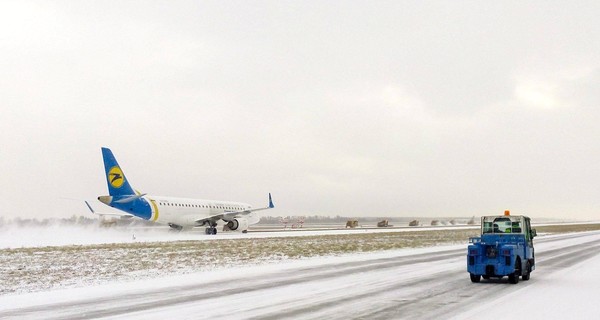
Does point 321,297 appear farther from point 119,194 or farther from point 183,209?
point 183,209

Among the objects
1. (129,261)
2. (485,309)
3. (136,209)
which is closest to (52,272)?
(129,261)

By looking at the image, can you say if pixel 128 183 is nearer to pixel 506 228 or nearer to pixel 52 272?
pixel 52 272

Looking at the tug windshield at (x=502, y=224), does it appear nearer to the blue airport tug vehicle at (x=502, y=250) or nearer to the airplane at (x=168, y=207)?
the blue airport tug vehicle at (x=502, y=250)

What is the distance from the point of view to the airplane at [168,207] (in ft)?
160

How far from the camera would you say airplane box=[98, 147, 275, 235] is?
160 ft

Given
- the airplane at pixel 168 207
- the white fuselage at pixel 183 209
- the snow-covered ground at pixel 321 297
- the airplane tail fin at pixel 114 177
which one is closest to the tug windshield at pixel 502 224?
the snow-covered ground at pixel 321 297

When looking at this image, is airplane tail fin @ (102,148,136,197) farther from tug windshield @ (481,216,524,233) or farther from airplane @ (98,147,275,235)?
tug windshield @ (481,216,524,233)

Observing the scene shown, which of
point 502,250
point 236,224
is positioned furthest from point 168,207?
point 502,250

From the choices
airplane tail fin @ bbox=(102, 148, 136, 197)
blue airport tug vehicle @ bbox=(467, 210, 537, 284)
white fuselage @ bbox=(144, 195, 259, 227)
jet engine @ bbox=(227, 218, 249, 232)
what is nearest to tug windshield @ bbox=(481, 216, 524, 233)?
blue airport tug vehicle @ bbox=(467, 210, 537, 284)

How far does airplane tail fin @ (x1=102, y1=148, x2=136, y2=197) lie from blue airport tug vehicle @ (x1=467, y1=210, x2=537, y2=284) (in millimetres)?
38427

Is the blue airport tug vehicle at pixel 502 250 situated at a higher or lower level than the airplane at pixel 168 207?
lower

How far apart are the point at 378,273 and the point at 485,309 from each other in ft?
28.5

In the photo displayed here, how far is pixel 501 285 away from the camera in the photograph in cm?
1681

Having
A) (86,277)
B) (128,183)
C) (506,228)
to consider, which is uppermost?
(128,183)
